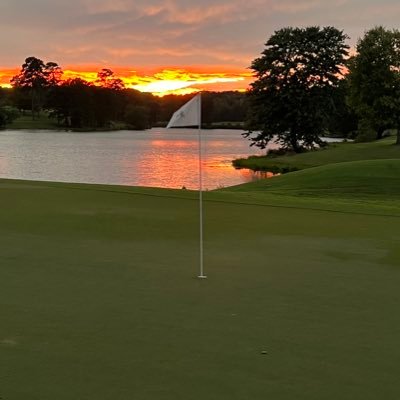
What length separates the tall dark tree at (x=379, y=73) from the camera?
38.3 meters

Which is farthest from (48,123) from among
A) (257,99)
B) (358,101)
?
(358,101)

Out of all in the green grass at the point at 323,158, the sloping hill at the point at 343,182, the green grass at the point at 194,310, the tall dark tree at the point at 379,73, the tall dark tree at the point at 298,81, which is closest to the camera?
the green grass at the point at 194,310

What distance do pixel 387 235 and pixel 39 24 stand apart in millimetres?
34258

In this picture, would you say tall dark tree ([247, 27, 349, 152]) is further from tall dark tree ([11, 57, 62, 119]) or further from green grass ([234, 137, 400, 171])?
tall dark tree ([11, 57, 62, 119])

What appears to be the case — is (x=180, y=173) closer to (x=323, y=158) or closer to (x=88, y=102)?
(x=323, y=158)

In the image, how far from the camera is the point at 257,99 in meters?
47.7

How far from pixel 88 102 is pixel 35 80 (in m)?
Result: 21.4

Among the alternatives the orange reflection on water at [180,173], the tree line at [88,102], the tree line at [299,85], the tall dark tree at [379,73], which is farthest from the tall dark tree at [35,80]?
the tall dark tree at [379,73]

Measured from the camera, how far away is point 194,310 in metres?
4.19

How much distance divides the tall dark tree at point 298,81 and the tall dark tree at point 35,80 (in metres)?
105

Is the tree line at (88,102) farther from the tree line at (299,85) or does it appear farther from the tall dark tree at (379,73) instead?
the tall dark tree at (379,73)

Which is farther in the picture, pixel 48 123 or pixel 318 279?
pixel 48 123

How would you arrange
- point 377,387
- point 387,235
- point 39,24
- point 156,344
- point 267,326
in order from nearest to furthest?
point 377,387 → point 156,344 → point 267,326 → point 387,235 → point 39,24

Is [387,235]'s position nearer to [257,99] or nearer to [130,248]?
[130,248]
